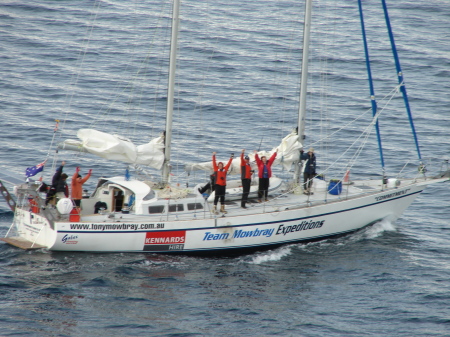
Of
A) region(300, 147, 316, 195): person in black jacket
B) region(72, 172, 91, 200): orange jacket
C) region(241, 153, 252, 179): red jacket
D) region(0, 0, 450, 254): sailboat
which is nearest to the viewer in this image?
region(0, 0, 450, 254): sailboat

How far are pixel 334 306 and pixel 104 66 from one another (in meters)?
38.8

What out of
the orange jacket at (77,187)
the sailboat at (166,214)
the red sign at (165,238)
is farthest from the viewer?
the orange jacket at (77,187)

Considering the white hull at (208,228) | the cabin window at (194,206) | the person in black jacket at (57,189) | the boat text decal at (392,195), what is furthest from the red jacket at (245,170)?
the person in black jacket at (57,189)

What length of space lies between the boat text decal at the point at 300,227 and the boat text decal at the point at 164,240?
15.3ft

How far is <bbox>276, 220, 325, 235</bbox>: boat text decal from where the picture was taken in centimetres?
3375

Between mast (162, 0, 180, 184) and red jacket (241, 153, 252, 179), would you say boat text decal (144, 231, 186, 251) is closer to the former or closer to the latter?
mast (162, 0, 180, 184)

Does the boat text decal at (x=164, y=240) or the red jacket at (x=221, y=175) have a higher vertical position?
the red jacket at (x=221, y=175)

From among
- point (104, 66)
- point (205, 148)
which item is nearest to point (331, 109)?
point (205, 148)

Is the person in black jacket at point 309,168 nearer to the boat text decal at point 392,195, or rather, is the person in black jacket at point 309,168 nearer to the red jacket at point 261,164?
the red jacket at point 261,164

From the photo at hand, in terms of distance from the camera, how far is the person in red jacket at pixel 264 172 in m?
33.8

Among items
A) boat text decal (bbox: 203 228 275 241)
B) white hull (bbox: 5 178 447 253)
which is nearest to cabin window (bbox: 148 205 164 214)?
white hull (bbox: 5 178 447 253)

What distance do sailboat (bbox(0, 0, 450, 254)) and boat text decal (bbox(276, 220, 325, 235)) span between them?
0.05 meters

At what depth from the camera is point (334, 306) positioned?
28.8 meters

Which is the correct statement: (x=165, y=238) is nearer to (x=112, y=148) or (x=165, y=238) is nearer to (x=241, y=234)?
(x=241, y=234)
